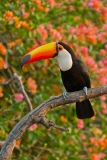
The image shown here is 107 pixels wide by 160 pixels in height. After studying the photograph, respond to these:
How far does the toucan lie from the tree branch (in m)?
0.38

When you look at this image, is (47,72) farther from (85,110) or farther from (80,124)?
(85,110)

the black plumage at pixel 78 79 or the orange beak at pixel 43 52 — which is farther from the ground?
the orange beak at pixel 43 52

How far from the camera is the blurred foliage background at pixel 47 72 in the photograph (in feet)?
11.9

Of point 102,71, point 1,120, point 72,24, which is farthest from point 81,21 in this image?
point 1,120

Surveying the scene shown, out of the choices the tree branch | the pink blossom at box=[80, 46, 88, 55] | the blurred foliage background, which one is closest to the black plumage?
the blurred foliage background

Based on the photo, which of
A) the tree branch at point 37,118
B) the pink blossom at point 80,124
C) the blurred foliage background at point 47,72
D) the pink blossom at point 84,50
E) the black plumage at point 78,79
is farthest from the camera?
the pink blossom at point 84,50

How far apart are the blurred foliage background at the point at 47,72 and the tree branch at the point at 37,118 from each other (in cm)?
77

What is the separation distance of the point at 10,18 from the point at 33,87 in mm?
589

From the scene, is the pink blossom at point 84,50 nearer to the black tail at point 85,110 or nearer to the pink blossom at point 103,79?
the pink blossom at point 103,79

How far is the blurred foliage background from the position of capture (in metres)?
3.64

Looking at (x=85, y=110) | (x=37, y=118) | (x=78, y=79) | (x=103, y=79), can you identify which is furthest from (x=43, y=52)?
(x=103, y=79)

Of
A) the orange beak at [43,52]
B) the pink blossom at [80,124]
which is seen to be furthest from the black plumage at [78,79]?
the pink blossom at [80,124]

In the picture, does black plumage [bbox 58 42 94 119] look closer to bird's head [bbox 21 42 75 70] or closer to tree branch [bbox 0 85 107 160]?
bird's head [bbox 21 42 75 70]

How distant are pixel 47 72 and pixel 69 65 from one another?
1.08m
